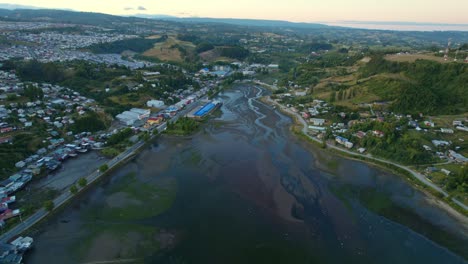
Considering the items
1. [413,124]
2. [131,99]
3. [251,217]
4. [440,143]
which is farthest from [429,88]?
[131,99]

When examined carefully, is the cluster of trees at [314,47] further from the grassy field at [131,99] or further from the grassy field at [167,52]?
the grassy field at [131,99]

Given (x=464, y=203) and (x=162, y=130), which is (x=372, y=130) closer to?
(x=464, y=203)

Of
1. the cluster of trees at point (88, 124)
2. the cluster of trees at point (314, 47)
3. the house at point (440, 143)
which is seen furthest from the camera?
the cluster of trees at point (314, 47)

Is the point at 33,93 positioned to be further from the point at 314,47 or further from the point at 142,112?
the point at 314,47

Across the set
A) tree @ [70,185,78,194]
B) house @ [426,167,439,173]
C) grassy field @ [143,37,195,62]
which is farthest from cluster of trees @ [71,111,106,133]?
grassy field @ [143,37,195,62]

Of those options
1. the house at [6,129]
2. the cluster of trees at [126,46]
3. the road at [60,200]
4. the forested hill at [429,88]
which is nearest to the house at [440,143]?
the forested hill at [429,88]

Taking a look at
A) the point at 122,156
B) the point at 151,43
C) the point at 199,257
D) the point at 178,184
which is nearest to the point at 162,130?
the point at 122,156

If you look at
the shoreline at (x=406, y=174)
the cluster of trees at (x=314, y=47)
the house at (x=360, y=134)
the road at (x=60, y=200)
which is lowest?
the road at (x=60, y=200)

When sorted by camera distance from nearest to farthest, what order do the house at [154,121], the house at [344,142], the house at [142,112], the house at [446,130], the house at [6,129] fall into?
the house at [6,129] → the house at [344,142] → the house at [446,130] → the house at [154,121] → the house at [142,112]
